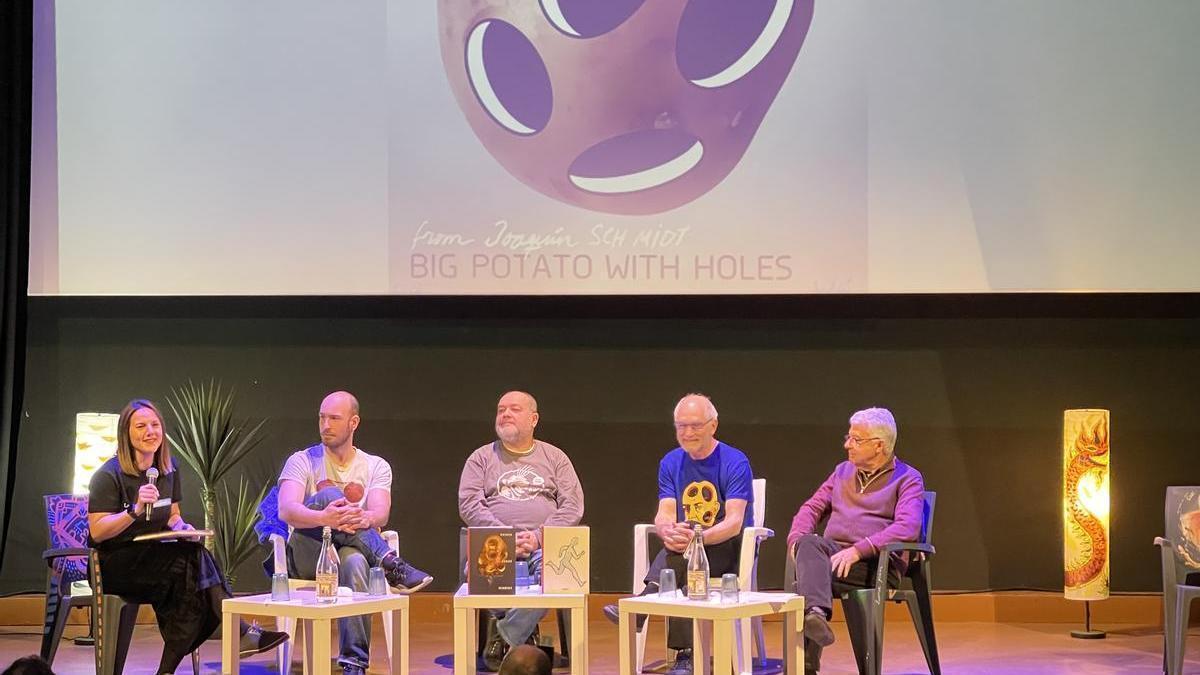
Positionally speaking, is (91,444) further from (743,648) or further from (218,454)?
(743,648)

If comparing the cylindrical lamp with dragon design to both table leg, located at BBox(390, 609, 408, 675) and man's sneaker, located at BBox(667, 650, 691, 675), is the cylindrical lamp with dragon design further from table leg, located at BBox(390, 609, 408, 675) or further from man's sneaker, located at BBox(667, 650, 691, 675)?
table leg, located at BBox(390, 609, 408, 675)

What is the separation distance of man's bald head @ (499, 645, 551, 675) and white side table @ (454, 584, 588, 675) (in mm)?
1819

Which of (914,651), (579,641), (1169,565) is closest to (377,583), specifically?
(579,641)

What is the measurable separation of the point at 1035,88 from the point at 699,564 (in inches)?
125

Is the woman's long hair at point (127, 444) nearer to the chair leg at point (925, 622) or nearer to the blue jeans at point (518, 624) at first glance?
the blue jeans at point (518, 624)

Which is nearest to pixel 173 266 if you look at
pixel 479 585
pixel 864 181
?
pixel 479 585

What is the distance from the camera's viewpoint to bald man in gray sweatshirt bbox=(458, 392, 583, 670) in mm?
5254

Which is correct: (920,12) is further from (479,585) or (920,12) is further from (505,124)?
(479,585)

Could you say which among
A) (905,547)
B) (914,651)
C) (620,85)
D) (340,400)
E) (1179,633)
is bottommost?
(914,651)

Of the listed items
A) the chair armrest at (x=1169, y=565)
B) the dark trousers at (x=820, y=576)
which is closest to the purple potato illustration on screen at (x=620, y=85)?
the dark trousers at (x=820, y=576)

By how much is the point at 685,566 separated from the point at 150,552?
6.59 feet

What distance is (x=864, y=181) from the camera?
619 centimetres

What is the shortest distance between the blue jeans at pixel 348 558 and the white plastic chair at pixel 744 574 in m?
1.01

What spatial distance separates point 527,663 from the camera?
2537 mm
